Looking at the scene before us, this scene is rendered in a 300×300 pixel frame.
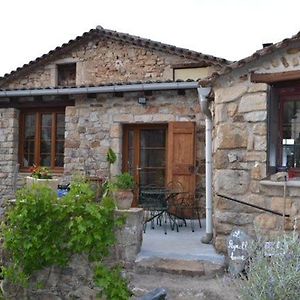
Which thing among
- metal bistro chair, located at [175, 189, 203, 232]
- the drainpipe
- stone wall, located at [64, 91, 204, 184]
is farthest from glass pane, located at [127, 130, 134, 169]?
the drainpipe

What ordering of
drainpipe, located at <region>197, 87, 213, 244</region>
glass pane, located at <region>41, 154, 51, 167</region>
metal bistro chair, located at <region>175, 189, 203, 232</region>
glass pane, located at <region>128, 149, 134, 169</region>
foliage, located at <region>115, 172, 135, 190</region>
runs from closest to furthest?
foliage, located at <region>115, 172, 135, 190</region>
drainpipe, located at <region>197, 87, 213, 244</region>
metal bistro chair, located at <region>175, 189, 203, 232</region>
glass pane, located at <region>128, 149, 134, 169</region>
glass pane, located at <region>41, 154, 51, 167</region>

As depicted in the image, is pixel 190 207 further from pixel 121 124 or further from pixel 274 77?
pixel 274 77

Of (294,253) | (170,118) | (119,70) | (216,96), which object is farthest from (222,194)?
(119,70)

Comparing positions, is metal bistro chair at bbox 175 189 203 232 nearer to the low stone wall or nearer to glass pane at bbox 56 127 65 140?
the low stone wall

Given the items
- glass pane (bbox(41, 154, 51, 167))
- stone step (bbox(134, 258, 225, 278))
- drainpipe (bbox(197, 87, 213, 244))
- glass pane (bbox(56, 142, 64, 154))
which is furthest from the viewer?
glass pane (bbox(41, 154, 51, 167))

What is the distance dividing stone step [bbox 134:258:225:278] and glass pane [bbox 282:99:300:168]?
59.5 inches

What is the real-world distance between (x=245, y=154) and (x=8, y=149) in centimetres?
604

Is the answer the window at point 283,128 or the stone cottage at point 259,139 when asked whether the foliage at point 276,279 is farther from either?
the window at point 283,128

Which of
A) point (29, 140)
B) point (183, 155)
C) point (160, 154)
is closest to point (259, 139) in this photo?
point (183, 155)

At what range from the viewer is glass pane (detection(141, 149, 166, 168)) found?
25.7 feet

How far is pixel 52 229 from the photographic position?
4504 mm

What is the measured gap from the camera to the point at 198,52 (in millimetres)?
9391

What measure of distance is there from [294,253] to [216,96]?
236 centimetres

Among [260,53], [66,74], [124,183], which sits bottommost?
[124,183]
